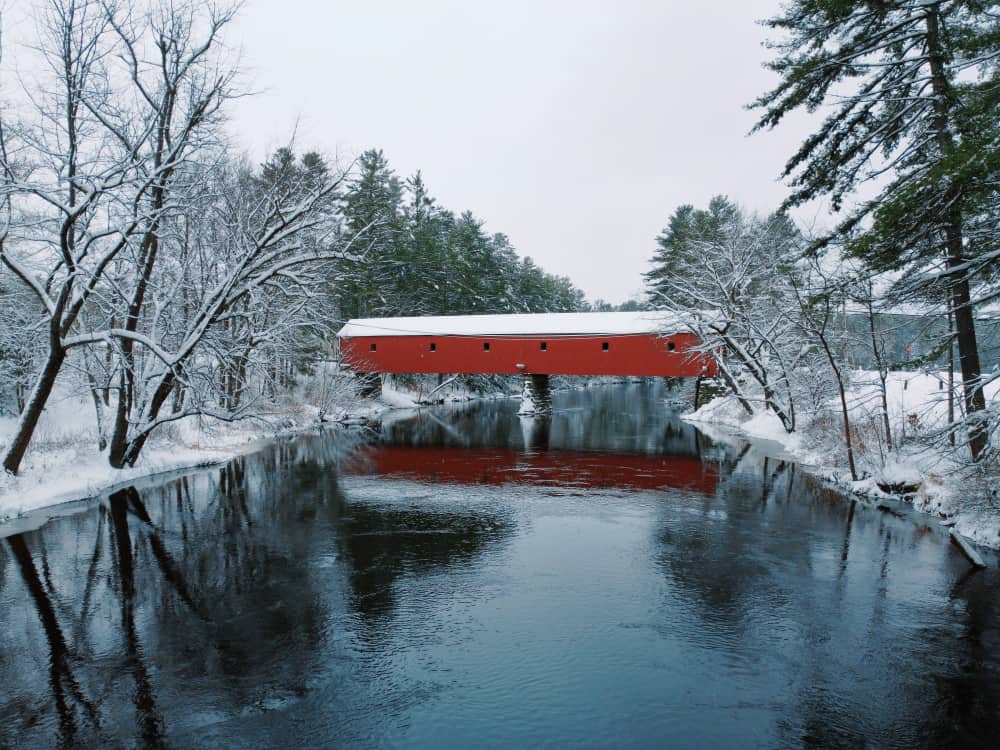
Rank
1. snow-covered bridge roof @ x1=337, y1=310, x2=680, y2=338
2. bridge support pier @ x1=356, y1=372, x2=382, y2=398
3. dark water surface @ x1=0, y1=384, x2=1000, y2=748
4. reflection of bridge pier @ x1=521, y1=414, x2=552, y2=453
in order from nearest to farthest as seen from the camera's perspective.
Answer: dark water surface @ x1=0, y1=384, x2=1000, y2=748 < reflection of bridge pier @ x1=521, y1=414, x2=552, y2=453 < snow-covered bridge roof @ x1=337, y1=310, x2=680, y2=338 < bridge support pier @ x1=356, y1=372, x2=382, y2=398

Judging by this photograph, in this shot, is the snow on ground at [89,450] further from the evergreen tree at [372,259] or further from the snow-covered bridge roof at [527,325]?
the evergreen tree at [372,259]

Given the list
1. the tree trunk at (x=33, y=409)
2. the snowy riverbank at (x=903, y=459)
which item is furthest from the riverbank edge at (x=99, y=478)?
the snowy riverbank at (x=903, y=459)

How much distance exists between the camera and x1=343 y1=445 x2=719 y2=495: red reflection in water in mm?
15008

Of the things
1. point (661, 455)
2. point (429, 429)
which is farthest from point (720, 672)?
point (429, 429)

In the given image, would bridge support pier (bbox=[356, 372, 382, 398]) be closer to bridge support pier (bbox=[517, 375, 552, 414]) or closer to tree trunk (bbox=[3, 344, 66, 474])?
bridge support pier (bbox=[517, 375, 552, 414])

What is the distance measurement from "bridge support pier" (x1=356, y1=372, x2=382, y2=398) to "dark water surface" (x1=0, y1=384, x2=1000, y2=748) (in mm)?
21768

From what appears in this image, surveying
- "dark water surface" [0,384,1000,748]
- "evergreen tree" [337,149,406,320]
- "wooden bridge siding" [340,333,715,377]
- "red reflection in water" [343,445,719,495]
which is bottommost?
"dark water surface" [0,384,1000,748]

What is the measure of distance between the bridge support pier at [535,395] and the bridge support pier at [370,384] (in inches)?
340

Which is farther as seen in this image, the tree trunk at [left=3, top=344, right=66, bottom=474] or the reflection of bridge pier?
the reflection of bridge pier

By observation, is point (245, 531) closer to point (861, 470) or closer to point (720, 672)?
point (720, 672)

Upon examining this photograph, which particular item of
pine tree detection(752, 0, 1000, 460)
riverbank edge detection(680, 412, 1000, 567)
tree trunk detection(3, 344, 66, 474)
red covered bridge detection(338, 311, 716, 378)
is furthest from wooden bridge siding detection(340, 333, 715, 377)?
tree trunk detection(3, 344, 66, 474)

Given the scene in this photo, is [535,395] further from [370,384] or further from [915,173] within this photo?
[915,173]

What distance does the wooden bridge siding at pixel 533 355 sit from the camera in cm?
2827

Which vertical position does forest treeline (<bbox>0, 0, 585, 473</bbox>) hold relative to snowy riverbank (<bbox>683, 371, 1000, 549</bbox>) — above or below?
above
